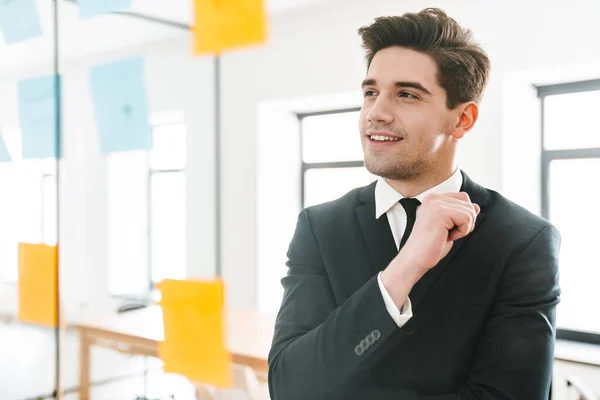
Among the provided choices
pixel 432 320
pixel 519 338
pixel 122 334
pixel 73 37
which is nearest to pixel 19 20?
pixel 73 37

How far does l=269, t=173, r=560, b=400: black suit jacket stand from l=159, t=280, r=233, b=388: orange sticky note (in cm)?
47

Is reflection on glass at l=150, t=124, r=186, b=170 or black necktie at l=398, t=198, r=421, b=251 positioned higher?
reflection on glass at l=150, t=124, r=186, b=170

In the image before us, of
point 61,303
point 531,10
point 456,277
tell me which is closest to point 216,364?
point 61,303

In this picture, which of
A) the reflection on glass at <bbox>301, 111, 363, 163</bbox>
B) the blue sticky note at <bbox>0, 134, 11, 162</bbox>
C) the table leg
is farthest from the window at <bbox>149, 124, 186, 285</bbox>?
the reflection on glass at <bbox>301, 111, 363, 163</bbox>

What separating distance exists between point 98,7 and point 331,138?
709 millimetres

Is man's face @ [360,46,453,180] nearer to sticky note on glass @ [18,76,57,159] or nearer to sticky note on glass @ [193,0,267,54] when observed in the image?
sticky note on glass @ [193,0,267,54]

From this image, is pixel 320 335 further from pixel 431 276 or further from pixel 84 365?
pixel 84 365

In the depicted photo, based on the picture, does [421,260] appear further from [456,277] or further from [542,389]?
[542,389]

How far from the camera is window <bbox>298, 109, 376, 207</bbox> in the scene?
5.09 feet

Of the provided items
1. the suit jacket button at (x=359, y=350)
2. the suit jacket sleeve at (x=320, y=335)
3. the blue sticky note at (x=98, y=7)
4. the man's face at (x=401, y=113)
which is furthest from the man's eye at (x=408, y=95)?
the blue sticky note at (x=98, y=7)

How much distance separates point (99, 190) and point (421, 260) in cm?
80

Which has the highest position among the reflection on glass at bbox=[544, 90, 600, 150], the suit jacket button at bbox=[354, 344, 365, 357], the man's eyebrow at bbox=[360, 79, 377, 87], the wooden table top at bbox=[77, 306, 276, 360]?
the reflection on glass at bbox=[544, 90, 600, 150]

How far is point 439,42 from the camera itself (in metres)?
0.80

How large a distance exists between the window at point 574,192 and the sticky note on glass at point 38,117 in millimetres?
1311
